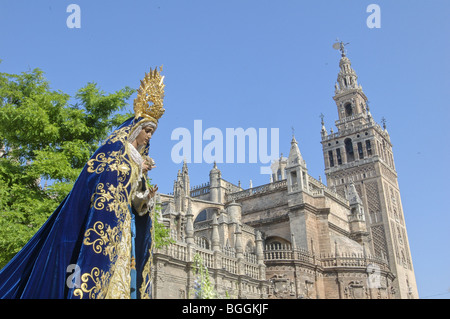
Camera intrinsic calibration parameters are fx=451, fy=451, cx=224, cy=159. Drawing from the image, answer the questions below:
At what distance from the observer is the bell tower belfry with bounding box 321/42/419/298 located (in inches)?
2100

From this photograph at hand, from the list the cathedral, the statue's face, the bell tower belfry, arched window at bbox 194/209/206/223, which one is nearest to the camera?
the statue's face

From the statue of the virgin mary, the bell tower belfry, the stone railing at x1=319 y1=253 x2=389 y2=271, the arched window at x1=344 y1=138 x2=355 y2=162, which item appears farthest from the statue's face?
the arched window at x1=344 y1=138 x2=355 y2=162

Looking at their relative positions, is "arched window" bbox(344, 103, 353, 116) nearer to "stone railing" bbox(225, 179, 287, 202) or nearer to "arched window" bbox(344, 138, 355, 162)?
"arched window" bbox(344, 138, 355, 162)

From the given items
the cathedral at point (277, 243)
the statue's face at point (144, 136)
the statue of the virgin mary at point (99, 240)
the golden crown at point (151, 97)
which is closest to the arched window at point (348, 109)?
the cathedral at point (277, 243)

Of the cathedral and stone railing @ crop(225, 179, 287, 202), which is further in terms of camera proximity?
stone railing @ crop(225, 179, 287, 202)

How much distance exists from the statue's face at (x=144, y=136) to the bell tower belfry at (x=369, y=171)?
159 feet

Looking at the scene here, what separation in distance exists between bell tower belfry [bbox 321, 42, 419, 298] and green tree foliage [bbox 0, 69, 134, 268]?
40.9 meters

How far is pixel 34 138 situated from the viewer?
45.8 ft

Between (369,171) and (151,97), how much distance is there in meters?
55.2

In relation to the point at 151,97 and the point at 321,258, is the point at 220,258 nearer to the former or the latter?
the point at 321,258
